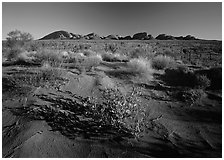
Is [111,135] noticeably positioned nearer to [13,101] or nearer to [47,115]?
[47,115]

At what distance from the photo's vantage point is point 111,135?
3674mm

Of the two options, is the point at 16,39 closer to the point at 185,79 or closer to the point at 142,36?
A: the point at 185,79

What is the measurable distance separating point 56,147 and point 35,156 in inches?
14.6

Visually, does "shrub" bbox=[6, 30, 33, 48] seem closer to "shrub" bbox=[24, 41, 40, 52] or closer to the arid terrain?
"shrub" bbox=[24, 41, 40, 52]

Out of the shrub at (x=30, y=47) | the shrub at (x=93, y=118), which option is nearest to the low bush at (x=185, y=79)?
the shrub at (x=93, y=118)

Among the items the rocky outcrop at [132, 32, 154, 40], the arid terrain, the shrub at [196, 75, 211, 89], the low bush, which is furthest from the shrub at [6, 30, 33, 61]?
the rocky outcrop at [132, 32, 154, 40]

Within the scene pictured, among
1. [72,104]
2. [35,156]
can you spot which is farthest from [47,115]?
[35,156]

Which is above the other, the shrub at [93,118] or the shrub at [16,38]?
the shrub at [16,38]

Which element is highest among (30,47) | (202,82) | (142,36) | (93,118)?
(142,36)

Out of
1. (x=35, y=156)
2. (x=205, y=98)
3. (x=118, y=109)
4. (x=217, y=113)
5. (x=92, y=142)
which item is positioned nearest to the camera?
(x=35, y=156)

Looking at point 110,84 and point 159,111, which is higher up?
point 110,84

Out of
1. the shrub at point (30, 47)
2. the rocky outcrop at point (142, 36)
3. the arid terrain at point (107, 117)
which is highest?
the rocky outcrop at point (142, 36)

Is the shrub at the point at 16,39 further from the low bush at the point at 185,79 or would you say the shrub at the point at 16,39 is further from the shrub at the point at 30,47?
the low bush at the point at 185,79

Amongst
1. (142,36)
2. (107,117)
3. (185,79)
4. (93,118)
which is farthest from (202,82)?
(142,36)
